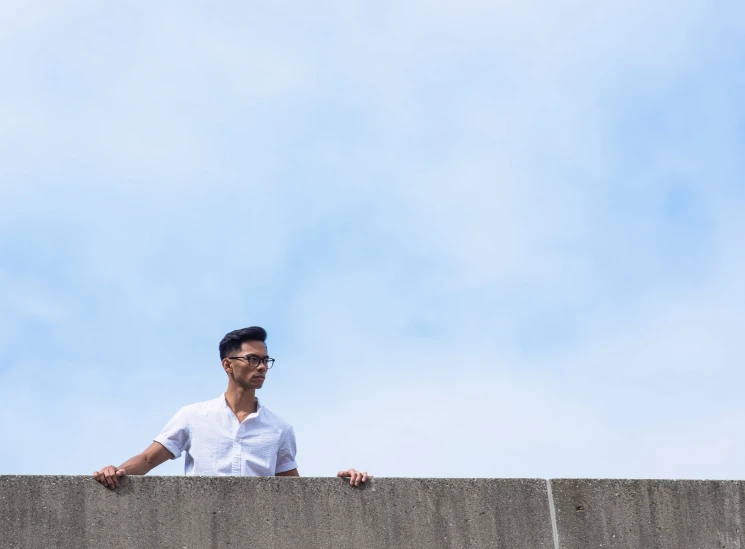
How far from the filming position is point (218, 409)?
5.85 meters

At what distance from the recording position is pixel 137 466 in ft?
18.3

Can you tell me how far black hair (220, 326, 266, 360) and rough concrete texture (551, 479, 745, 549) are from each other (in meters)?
1.91

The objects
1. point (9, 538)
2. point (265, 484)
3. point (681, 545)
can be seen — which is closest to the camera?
point (9, 538)

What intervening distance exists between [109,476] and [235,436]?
78 centimetres

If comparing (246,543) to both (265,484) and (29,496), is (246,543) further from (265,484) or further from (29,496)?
(29,496)

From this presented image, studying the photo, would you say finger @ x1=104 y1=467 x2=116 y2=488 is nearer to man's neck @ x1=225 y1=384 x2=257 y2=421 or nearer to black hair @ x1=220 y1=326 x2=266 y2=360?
man's neck @ x1=225 y1=384 x2=257 y2=421

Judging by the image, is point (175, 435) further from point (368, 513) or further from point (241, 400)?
point (368, 513)

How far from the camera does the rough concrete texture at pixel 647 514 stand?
5.81 m

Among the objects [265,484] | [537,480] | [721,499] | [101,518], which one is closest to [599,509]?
[537,480]

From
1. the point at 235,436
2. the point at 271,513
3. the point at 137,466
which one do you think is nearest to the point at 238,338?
the point at 235,436

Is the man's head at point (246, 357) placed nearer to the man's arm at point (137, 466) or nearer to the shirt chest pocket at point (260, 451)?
the shirt chest pocket at point (260, 451)

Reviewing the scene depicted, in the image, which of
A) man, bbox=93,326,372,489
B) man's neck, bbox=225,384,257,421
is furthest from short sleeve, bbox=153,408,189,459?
man's neck, bbox=225,384,257,421

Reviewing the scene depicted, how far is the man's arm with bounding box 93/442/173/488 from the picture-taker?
5.33m

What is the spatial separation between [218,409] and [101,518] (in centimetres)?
90
